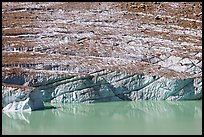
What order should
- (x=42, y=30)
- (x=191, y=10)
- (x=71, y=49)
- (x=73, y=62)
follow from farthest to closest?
(x=191, y=10) < (x=42, y=30) < (x=71, y=49) < (x=73, y=62)

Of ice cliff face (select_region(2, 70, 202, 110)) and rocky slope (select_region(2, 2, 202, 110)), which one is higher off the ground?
rocky slope (select_region(2, 2, 202, 110))

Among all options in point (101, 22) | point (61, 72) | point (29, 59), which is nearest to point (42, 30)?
point (101, 22)

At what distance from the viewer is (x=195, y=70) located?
42.9m

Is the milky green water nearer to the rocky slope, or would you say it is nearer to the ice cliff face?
the ice cliff face

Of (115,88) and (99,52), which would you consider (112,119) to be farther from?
(99,52)

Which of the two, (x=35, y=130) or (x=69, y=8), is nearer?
(x=35, y=130)

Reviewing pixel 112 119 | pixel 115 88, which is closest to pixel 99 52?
pixel 115 88

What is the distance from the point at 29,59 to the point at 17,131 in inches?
735

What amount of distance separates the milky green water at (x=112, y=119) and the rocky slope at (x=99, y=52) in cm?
153

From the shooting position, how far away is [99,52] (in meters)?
48.8

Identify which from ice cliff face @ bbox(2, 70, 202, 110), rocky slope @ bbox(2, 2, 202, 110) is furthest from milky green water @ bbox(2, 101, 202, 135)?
rocky slope @ bbox(2, 2, 202, 110)

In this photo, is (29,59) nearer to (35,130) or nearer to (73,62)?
(73,62)

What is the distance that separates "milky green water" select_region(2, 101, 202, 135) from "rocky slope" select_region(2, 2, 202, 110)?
5.02ft

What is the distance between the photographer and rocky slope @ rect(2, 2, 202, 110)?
39688mm
